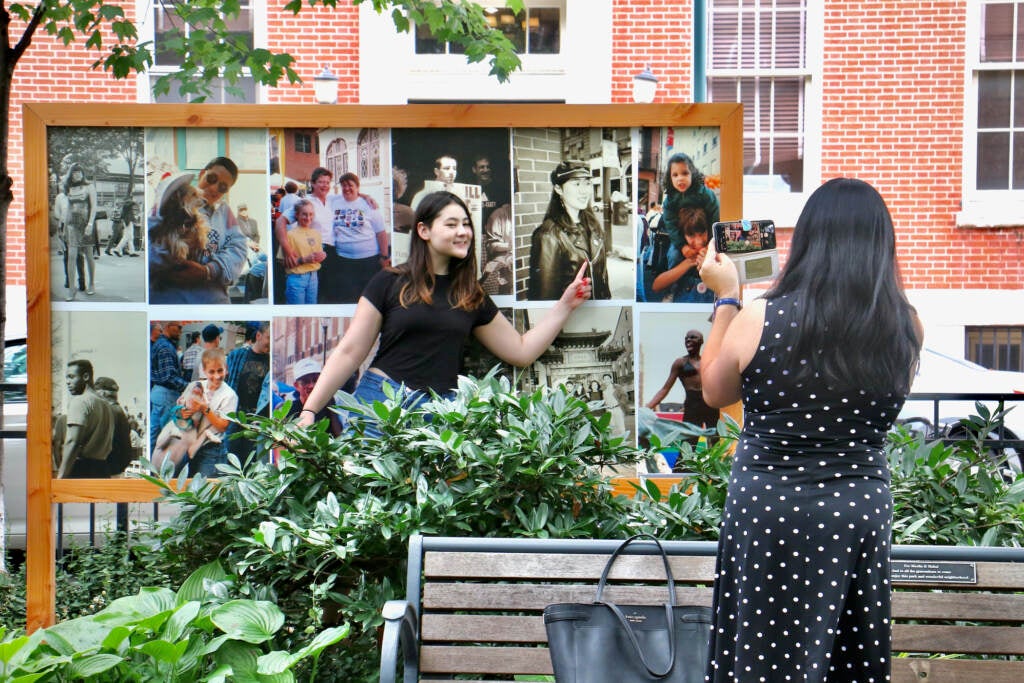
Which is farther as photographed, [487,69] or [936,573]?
[487,69]

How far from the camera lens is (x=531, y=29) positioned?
13.8 m

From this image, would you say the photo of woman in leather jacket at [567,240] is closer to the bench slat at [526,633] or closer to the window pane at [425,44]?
the bench slat at [526,633]

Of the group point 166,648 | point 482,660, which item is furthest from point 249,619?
point 482,660

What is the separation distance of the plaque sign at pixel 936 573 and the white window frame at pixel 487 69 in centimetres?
1065

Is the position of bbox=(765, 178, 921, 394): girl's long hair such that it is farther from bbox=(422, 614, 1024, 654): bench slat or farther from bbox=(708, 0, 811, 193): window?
bbox=(708, 0, 811, 193): window

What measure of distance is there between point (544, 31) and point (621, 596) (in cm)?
1144

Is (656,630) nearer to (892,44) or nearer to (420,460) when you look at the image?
(420,460)

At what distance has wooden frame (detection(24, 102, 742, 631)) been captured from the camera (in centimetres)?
472

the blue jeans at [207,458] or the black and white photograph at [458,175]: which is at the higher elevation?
the black and white photograph at [458,175]

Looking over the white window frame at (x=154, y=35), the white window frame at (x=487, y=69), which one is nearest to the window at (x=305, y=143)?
the white window frame at (x=487, y=69)

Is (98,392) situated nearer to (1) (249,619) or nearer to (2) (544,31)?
(1) (249,619)

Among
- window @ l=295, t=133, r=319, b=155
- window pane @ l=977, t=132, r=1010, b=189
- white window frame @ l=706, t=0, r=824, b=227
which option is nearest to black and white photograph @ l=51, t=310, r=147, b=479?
window @ l=295, t=133, r=319, b=155

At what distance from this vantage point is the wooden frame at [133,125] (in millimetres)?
4719

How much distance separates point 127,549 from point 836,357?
14.8 ft
